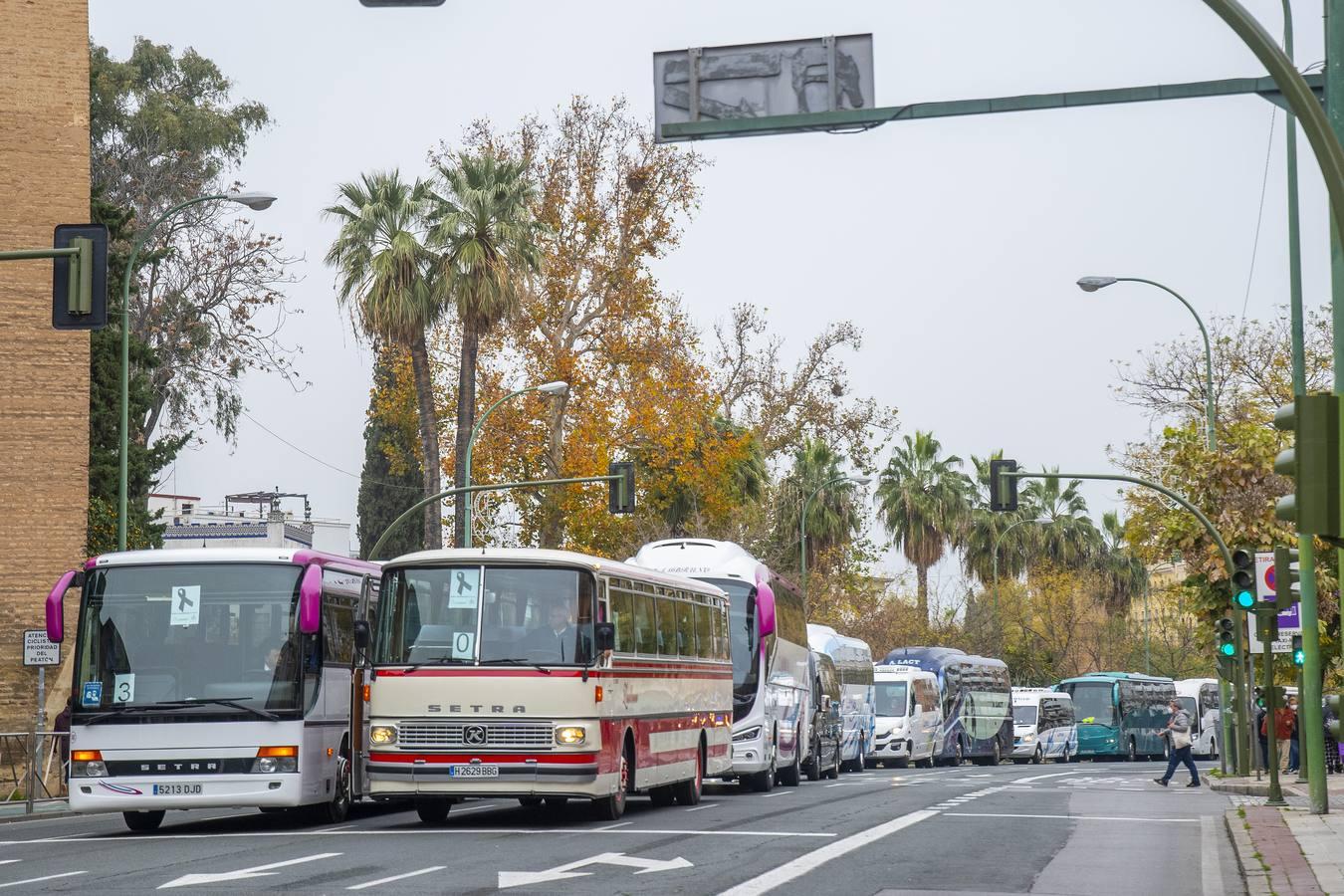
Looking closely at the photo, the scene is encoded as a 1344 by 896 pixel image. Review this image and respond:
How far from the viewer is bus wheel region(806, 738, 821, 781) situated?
37.6 metres

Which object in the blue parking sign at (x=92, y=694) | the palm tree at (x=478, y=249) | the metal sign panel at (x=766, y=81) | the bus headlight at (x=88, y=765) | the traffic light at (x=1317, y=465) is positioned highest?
the palm tree at (x=478, y=249)

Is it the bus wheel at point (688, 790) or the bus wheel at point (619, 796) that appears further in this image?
the bus wheel at point (688, 790)

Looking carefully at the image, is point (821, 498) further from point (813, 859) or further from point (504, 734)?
point (813, 859)

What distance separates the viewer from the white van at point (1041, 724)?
2719 inches

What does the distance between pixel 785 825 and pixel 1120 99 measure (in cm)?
975

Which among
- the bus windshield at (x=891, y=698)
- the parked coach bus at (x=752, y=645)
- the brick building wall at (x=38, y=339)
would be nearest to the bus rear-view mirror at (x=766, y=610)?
the parked coach bus at (x=752, y=645)

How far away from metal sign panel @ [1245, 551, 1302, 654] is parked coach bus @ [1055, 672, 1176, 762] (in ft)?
139

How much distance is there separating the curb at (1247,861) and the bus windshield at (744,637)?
34.6ft

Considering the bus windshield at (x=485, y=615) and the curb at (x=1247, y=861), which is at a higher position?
the bus windshield at (x=485, y=615)

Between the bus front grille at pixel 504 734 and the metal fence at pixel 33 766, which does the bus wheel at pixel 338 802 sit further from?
the metal fence at pixel 33 766

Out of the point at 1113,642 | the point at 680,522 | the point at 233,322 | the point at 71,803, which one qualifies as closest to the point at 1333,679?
the point at 680,522

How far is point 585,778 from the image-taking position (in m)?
18.9

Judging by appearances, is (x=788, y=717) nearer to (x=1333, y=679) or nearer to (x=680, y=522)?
(x=1333, y=679)

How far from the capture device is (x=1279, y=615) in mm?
28250
